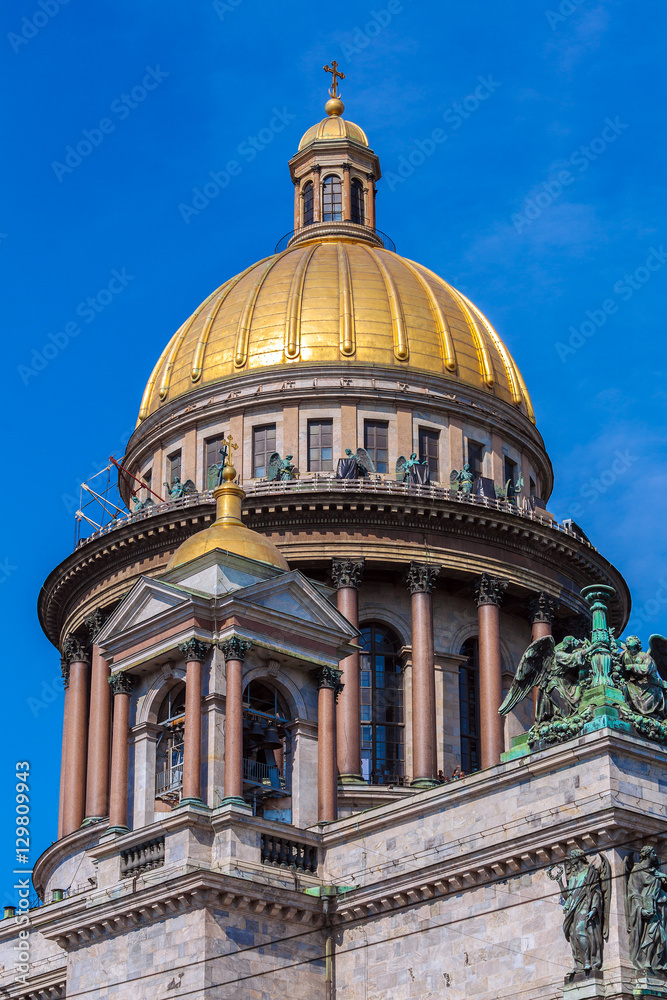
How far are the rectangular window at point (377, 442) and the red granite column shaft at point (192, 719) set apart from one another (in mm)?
21691

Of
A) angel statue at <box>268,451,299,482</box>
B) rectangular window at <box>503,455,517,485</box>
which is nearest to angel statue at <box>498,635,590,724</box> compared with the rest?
angel statue at <box>268,451,299,482</box>

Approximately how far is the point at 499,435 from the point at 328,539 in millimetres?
9096

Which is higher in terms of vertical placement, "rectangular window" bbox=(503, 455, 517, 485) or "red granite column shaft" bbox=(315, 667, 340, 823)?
"rectangular window" bbox=(503, 455, 517, 485)

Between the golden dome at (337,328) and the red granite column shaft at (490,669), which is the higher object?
the golden dome at (337,328)

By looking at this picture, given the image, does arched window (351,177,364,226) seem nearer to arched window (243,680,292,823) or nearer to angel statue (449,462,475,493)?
angel statue (449,462,475,493)

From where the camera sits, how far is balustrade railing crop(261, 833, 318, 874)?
44.0m

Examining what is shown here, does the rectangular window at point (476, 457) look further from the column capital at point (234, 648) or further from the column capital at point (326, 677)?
the column capital at point (234, 648)

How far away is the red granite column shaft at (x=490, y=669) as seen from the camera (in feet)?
203

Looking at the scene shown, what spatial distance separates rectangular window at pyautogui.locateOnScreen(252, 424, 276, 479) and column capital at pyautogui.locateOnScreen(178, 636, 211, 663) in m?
21.3

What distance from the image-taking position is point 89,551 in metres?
67.1

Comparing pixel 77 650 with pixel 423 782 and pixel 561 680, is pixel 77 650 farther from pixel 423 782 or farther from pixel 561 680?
pixel 561 680

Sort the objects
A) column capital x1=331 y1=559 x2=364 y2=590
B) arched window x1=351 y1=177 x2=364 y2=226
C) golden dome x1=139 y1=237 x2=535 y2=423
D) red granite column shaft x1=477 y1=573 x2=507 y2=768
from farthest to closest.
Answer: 1. arched window x1=351 y1=177 x2=364 y2=226
2. golden dome x1=139 y1=237 x2=535 y2=423
3. column capital x1=331 y1=559 x2=364 y2=590
4. red granite column shaft x1=477 y1=573 x2=507 y2=768

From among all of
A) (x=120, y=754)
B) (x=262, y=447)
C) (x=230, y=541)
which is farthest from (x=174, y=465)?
(x=120, y=754)

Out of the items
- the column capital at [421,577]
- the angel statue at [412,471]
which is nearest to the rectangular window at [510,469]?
the angel statue at [412,471]
